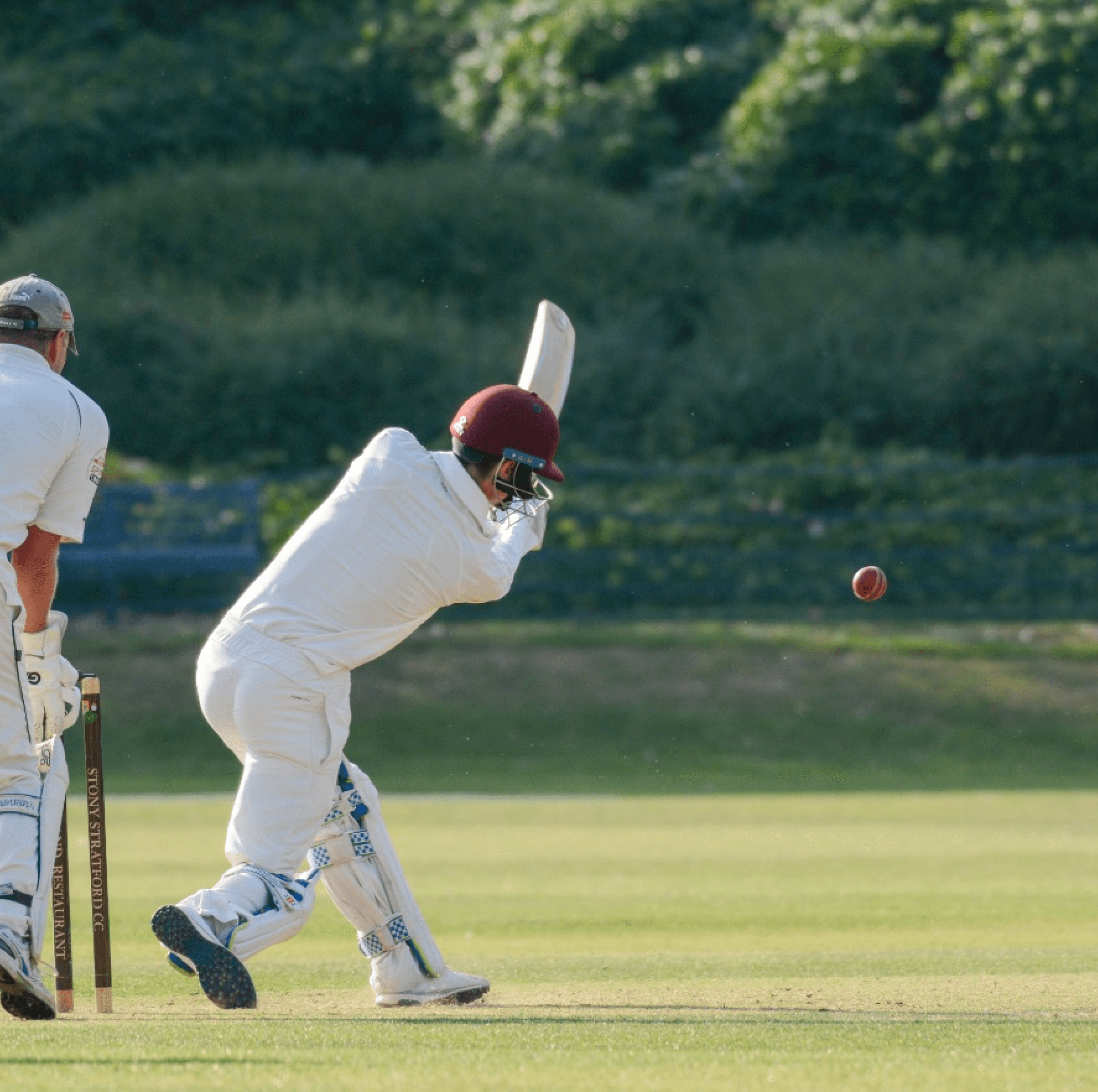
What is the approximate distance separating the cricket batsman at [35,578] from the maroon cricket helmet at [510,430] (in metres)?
1.08

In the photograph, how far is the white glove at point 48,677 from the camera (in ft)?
18.3

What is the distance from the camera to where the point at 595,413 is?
24578 mm

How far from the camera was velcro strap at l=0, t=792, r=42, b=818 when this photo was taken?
5.36 meters

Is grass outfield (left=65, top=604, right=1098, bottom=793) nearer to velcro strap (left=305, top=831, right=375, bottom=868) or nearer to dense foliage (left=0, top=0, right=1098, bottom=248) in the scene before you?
velcro strap (left=305, top=831, right=375, bottom=868)

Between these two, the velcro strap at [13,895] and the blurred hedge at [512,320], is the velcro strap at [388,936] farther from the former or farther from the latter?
the blurred hedge at [512,320]

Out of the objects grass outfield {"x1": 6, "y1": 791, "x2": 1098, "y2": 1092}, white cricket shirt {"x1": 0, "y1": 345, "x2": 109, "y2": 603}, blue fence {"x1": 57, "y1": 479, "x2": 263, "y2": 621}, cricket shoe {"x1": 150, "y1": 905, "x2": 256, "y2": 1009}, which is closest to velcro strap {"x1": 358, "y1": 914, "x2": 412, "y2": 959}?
grass outfield {"x1": 6, "y1": 791, "x2": 1098, "y2": 1092}

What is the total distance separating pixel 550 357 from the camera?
630cm

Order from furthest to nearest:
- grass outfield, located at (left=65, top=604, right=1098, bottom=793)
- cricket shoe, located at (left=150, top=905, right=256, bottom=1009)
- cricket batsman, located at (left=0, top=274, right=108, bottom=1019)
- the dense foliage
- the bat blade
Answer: the dense foliage → grass outfield, located at (left=65, top=604, right=1098, bottom=793) → the bat blade → cricket batsman, located at (left=0, top=274, right=108, bottom=1019) → cricket shoe, located at (left=150, top=905, right=256, bottom=1009)

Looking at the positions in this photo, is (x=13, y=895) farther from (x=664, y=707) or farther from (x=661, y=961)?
(x=664, y=707)

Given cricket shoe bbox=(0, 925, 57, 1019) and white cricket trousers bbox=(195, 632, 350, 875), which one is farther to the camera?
white cricket trousers bbox=(195, 632, 350, 875)

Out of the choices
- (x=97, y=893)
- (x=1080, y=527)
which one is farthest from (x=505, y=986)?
(x=1080, y=527)

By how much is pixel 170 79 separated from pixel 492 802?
21.0 m

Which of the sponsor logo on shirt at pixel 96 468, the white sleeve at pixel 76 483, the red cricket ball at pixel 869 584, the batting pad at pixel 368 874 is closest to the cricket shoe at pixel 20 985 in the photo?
the batting pad at pixel 368 874

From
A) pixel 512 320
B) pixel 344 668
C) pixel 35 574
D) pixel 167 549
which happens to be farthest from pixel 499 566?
pixel 512 320
